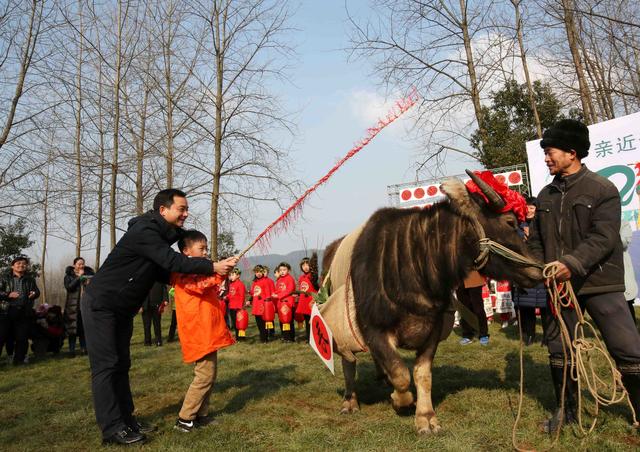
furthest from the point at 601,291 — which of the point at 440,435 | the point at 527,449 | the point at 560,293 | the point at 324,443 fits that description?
the point at 324,443

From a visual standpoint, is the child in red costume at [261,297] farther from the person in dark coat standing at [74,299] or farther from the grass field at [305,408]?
the person in dark coat standing at [74,299]

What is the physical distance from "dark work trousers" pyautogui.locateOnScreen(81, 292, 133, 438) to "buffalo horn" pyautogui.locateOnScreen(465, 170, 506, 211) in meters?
3.24

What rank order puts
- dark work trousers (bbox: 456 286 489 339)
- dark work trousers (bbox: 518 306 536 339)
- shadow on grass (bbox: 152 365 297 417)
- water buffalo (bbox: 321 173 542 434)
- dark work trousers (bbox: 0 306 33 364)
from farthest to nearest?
dark work trousers (bbox: 0 306 33 364) < dark work trousers (bbox: 456 286 489 339) < dark work trousers (bbox: 518 306 536 339) < shadow on grass (bbox: 152 365 297 417) < water buffalo (bbox: 321 173 542 434)

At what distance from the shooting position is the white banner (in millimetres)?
10039

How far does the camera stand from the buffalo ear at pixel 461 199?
3.97 m

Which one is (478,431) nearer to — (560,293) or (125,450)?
(560,293)

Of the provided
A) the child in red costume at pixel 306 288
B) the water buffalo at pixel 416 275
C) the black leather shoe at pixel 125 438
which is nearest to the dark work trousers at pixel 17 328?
the child in red costume at pixel 306 288

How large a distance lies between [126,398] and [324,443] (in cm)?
194

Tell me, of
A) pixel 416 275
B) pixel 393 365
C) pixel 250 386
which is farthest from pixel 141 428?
pixel 416 275

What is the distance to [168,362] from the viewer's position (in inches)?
354

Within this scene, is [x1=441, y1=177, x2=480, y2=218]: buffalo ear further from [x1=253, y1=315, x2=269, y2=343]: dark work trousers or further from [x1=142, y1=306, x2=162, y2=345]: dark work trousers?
[x1=142, y1=306, x2=162, y2=345]: dark work trousers

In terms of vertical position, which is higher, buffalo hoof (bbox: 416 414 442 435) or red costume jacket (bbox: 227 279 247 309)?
red costume jacket (bbox: 227 279 247 309)

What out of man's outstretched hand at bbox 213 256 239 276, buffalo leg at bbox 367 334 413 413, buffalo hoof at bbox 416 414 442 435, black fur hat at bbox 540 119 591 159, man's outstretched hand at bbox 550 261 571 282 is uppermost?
black fur hat at bbox 540 119 591 159

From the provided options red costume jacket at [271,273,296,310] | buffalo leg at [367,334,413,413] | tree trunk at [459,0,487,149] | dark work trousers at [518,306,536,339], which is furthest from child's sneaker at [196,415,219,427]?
tree trunk at [459,0,487,149]
